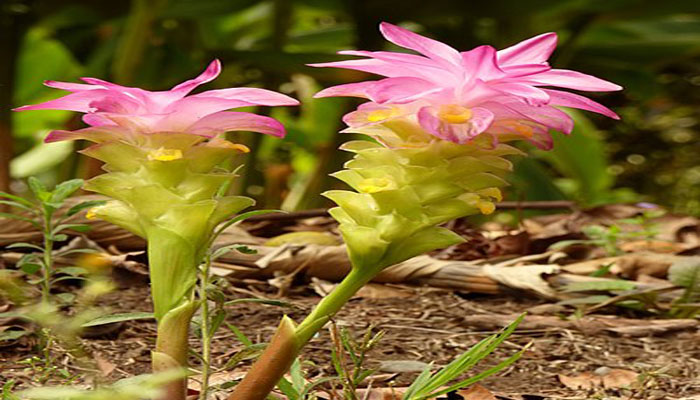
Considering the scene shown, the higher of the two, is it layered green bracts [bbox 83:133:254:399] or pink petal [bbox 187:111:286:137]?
pink petal [bbox 187:111:286:137]

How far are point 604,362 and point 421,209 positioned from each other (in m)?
0.45

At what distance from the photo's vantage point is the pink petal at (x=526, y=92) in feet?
1.73

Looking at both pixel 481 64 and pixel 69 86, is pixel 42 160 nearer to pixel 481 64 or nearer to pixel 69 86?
pixel 69 86

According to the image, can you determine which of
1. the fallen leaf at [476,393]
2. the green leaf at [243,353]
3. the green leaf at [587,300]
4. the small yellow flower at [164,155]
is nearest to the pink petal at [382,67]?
the small yellow flower at [164,155]

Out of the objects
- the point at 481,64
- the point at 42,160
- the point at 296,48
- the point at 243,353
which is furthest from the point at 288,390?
the point at 296,48

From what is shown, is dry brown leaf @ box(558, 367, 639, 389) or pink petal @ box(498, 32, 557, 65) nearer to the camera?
pink petal @ box(498, 32, 557, 65)

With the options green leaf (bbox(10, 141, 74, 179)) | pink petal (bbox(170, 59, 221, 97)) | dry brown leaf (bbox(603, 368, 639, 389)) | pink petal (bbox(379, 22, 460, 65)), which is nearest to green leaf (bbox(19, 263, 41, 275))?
pink petal (bbox(170, 59, 221, 97))

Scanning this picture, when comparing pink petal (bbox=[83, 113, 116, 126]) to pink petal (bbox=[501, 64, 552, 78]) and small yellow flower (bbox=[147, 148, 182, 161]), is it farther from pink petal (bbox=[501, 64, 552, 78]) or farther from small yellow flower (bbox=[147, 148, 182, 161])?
pink petal (bbox=[501, 64, 552, 78])

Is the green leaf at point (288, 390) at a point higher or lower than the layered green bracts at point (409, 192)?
lower

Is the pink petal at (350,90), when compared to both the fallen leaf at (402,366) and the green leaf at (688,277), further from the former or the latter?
the green leaf at (688,277)

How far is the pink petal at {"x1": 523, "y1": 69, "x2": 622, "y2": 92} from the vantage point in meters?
0.56

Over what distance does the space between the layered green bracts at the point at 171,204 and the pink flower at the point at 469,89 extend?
0.33 ft

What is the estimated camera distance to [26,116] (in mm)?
2932

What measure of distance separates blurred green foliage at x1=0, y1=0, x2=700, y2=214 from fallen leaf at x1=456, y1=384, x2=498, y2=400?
1.17 metres
